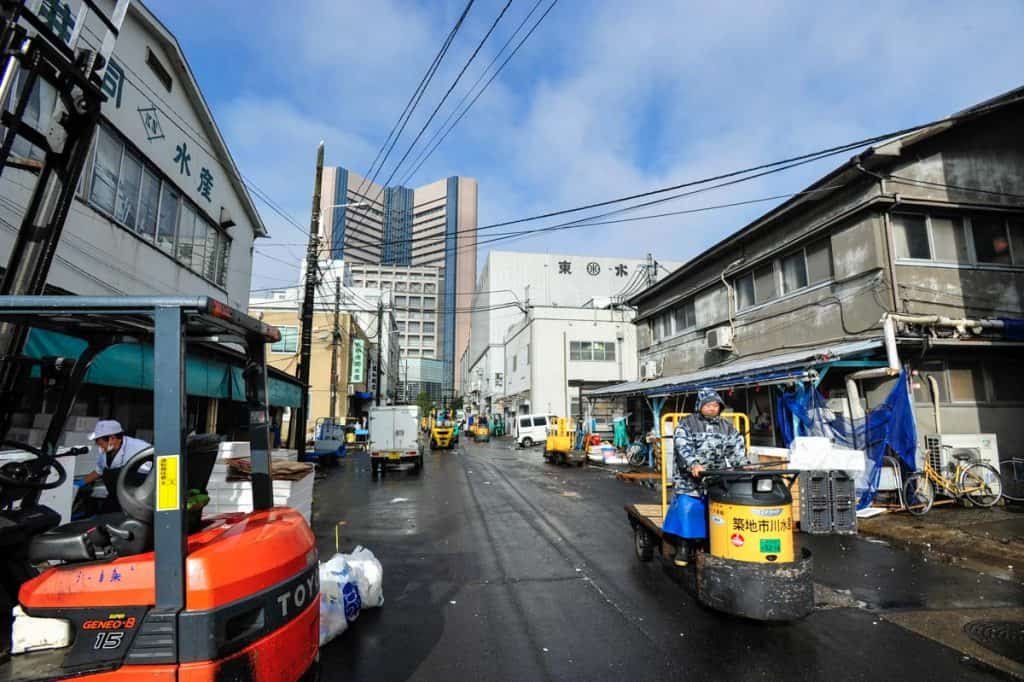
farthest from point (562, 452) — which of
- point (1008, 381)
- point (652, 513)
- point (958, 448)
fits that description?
point (652, 513)

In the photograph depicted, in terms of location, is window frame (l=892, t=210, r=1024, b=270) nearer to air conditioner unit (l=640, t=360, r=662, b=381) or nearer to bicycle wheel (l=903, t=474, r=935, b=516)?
bicycle wheel (l=903, t=474, r=935, b=516)

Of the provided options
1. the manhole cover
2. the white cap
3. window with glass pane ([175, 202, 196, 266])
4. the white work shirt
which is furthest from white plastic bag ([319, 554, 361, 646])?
window with glass pane ([175, 202, 196, 266])

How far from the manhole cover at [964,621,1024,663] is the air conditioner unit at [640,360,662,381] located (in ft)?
58.5

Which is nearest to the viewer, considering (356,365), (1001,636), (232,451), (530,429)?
(1001,636)

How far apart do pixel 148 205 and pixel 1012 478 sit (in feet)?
64.6

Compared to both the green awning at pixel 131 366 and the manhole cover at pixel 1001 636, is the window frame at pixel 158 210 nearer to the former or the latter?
the green awning at pixel 131 366

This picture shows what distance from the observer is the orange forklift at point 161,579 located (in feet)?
7.39

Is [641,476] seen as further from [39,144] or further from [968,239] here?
[39,144]

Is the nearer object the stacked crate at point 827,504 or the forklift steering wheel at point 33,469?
the forklift steering wheel at point 33,469

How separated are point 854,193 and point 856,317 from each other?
2835 mm

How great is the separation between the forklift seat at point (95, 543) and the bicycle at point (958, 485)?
466 inches

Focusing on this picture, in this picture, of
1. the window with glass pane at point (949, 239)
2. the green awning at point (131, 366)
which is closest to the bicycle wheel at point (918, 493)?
the window with glass pane at point (949, 239)

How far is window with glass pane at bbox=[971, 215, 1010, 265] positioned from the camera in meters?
11.7

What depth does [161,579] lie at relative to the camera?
2320 mm
